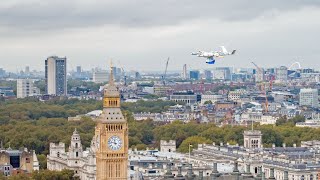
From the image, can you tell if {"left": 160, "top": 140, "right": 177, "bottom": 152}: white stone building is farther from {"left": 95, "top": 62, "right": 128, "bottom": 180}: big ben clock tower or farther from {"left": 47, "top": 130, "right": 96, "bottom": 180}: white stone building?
{"left": 95, "top": 62, "right": 128, "bottom": 180}: big ben clock tower

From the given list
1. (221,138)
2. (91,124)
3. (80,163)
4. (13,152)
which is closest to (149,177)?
(80,163)

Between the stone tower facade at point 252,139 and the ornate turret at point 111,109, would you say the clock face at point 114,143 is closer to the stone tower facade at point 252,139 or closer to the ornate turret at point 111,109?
the ornate turret at point 111,109

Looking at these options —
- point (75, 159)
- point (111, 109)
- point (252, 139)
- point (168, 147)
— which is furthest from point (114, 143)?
point (252, 139)

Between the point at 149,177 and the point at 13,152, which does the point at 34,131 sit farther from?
the point at 149,177

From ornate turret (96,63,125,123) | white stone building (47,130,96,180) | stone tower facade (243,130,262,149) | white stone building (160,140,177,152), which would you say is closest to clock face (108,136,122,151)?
ornate turret (96,63,125,123)

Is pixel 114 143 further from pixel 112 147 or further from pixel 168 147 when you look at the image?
pixel 168 147

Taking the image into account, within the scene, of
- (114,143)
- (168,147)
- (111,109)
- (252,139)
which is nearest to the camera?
(114,143)
